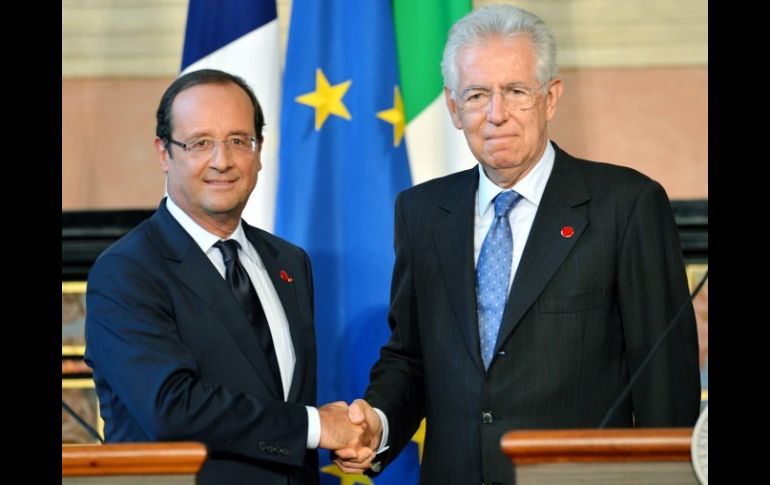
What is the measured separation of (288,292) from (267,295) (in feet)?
0.23

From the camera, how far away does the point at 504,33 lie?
290 centimetres

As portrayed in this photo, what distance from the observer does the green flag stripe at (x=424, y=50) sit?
13.6ft

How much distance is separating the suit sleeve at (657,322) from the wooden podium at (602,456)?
2.44 feet

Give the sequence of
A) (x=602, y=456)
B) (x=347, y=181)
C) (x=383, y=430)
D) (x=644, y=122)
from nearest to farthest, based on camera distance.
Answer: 1. (x=602, y=456)
2. (x=383, y=430)
3. (x=347, y=181)
4. (x=644, y=122)

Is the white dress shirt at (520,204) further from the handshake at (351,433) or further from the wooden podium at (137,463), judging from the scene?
the wooden podium at (137,463)

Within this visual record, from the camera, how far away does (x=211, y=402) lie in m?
2.57

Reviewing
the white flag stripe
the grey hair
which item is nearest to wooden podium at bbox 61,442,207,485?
the grey hair

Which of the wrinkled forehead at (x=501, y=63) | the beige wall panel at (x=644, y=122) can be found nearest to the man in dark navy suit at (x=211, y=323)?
the wrinkled forehead at (x=501, y=63)

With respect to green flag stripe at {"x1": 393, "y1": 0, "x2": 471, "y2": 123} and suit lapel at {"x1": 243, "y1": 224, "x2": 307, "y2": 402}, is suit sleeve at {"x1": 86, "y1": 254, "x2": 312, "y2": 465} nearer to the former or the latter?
suit lapel at {"x1": 243, "y1": 224, "x2": 307, "y2": 402}

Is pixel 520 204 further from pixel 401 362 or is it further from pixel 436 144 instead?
pixel 436 144

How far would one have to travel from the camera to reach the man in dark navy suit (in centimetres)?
259

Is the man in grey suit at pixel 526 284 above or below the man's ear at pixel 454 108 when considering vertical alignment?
below

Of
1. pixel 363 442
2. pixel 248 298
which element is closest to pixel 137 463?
pixel 248 298

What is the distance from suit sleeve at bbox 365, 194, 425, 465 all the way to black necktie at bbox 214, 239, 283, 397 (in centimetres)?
42
